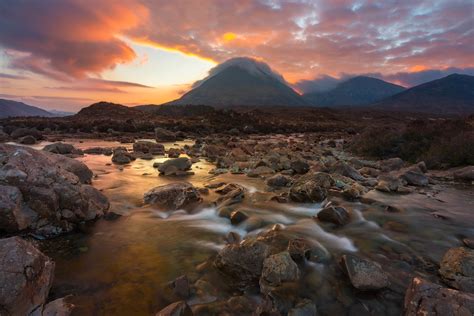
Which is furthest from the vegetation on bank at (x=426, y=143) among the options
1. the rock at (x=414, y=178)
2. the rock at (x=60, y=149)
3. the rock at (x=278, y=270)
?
the rock at (x=60, y=149)

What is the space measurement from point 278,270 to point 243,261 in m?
0.65

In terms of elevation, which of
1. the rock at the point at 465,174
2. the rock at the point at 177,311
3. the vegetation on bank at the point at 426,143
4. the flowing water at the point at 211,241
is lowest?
the flowing water at the point at 211,241

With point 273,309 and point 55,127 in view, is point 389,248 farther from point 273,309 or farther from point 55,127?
point 55,127

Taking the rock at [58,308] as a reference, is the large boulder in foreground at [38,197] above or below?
above

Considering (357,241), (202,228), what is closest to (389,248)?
(357,241)

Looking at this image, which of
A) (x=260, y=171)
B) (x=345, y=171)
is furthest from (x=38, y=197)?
(x=345, y=171)

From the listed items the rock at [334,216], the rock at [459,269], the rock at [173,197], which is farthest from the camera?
the rock at [173,197]

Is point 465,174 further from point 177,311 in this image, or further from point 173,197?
point 177,311

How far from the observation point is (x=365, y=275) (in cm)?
507

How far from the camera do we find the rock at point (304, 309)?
4398 mm

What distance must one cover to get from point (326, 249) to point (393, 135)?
18.1 m

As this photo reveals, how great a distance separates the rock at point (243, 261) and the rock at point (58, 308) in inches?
94.4

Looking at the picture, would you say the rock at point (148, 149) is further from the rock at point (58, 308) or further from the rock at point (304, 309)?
the rock at point (304, 309)

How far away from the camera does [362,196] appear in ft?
33.4
